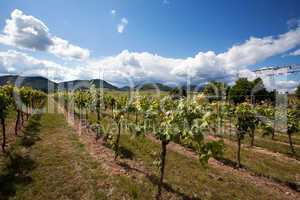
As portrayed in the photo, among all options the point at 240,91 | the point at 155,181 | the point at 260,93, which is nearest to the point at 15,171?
the point at 155,181

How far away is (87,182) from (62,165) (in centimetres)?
254

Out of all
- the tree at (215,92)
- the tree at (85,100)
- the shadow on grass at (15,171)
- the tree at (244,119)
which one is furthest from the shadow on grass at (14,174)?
the tree at (215,92)

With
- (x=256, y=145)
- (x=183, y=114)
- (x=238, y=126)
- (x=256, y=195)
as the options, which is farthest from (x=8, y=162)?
(x=256, y=145)

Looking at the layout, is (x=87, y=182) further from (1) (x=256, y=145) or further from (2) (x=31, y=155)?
(1) (x=256, y=145)

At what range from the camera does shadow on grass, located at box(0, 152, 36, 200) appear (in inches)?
312

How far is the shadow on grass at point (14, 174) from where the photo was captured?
7.93 metres

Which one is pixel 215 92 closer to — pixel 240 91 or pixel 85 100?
pixel 240 91

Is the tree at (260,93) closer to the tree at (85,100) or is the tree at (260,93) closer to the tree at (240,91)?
the tree at (240,91)

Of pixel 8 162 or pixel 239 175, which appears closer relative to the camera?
pixel 8 162

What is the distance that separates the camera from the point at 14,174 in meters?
9.30

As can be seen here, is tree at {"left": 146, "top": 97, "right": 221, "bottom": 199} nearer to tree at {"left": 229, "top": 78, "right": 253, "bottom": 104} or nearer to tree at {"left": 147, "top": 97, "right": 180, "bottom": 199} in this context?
tree at {"left": 147, "top": 97, "right": 180, "bottom": 199}

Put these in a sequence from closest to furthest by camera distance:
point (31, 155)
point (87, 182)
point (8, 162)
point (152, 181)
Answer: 1. point (87, 182)
2. point (152, 181)
3. point (8, 162)
4. point (31, 155)

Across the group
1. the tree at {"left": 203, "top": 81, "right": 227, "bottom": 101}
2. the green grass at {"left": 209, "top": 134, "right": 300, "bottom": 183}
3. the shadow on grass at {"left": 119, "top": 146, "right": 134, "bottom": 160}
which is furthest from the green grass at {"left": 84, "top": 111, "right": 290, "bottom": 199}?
the tree at {"left": 203, "top": 81, "right": 227, "bottom": 101}

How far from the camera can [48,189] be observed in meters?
8.23
